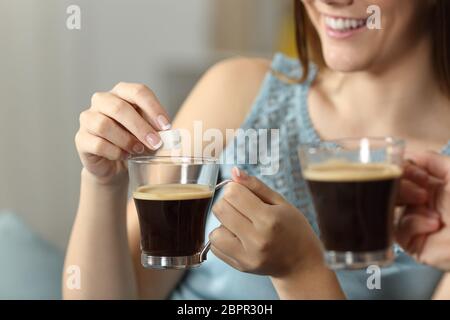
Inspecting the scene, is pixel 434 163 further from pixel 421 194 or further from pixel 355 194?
pixel 355 194

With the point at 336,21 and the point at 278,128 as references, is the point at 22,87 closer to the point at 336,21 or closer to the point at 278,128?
the point at 278,128

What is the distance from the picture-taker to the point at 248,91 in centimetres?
145

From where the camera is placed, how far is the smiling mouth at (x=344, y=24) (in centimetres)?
102

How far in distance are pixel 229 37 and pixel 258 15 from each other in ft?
0.80

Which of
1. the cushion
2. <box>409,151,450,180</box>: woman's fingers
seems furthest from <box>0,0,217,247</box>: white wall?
<box>409,151,450,180</box>: woman's fingers

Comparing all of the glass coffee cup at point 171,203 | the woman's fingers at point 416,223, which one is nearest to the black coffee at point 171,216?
the glass coffee cup at point 171,203

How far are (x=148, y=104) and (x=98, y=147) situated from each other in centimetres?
9

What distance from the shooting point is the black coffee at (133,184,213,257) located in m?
0.90

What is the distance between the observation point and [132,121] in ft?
2.98

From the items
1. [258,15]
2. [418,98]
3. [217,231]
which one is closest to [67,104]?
[258,15]

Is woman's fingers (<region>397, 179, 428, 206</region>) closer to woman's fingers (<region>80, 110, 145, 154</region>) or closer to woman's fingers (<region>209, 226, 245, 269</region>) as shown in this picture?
woman's fingers (<region>209, 226, 245, 269</region>)

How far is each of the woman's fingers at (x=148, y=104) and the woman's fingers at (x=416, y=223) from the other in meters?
0.31

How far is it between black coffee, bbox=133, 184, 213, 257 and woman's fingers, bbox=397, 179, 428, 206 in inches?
9.3
